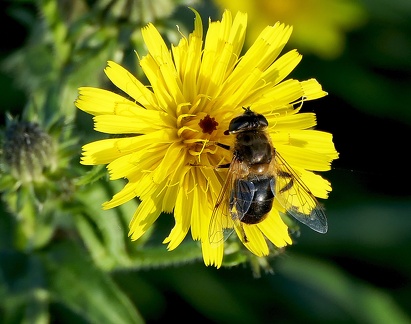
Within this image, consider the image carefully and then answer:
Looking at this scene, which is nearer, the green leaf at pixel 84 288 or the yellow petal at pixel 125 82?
the yellow petal at pixel 125 82

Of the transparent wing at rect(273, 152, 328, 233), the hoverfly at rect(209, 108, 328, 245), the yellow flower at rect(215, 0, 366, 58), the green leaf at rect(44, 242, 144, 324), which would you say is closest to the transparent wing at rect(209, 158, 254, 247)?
the hoverfly at rect(209, 108, 328, 245)

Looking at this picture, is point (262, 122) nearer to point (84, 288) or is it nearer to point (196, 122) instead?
point (196, 122)

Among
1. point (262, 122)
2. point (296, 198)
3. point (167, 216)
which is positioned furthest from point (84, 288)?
point (262, 122)

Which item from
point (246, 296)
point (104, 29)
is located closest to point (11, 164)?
point (104, 29)

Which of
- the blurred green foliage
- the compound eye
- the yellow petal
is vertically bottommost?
the blurred green foliage

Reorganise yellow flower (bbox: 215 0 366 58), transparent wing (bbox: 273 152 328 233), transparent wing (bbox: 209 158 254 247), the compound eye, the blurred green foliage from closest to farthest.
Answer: transparent wing (bbox: 209 158 254 247) → the compound eye → transparent wing (bbox: 273 152 328 233) → the blurred green foliage → yellow flower (bbox: 215 0 366 58)

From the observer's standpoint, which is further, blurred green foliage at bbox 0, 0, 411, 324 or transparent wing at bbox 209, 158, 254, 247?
blurred green foliage at bbox 0, 0, 411, 324

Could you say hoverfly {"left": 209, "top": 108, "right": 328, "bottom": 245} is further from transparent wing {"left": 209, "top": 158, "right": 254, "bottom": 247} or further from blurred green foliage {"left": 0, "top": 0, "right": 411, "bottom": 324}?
blurred green foliage {"left": 0, "top": 0, "right": 411, "bottom": 324}

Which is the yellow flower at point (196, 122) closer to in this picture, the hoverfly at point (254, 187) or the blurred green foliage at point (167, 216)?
the hoverfly at point (254, 187)

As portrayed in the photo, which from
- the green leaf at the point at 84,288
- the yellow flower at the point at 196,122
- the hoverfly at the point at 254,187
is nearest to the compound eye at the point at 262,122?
the hoverfly at the point at 254,187

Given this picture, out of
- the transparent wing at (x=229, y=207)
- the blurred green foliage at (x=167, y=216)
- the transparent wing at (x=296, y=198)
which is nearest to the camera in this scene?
the transparent wing at (x=229, y=207)
